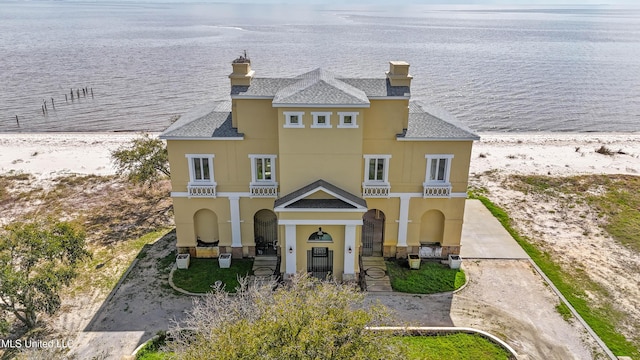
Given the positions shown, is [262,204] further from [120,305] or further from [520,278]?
[520,278]

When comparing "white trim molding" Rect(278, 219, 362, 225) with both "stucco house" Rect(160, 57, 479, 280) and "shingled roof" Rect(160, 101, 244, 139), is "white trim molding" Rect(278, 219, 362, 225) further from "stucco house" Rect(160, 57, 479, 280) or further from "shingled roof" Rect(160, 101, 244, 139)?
"shingled roof" Rect(160, 101, 244, 139)

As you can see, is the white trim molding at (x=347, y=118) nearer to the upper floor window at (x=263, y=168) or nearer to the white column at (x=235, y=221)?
the upper floor window at (x=263, y=168)

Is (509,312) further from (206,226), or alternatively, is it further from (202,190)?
(202,190)

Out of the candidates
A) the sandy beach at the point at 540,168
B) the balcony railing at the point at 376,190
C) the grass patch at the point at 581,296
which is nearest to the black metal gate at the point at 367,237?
the balcony railing at the point at 376,190

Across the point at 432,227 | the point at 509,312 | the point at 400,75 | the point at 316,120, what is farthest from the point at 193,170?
the point at 509,312

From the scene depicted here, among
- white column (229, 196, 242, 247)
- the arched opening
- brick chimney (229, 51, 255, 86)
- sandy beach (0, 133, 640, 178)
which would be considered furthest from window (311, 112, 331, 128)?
sandy beach (0, 133, 640, 178)

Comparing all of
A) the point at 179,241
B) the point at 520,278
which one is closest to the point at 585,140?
the point at 520,278
